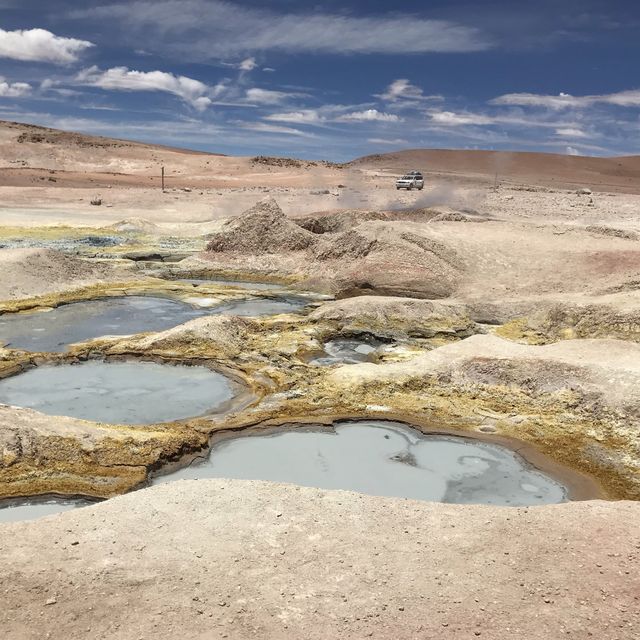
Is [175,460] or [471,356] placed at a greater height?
[471,356]

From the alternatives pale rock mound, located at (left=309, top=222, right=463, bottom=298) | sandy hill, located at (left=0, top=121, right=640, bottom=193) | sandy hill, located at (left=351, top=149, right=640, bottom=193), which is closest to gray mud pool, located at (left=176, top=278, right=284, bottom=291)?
pale rock mound, located at (left=309, top=222, right=463, bottom=298)

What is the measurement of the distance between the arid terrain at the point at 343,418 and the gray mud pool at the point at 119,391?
14.5 inches

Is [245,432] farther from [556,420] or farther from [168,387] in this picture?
[556,420]

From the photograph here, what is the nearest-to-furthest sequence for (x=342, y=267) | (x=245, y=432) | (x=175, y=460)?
(x=175, y=460)
(x=245, y=432)
(x=342, y=267)

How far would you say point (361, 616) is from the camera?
512cm

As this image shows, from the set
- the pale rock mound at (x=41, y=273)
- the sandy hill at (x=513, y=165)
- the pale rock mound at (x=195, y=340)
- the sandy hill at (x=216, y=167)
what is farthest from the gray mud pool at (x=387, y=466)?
the sandy hill at (x=513, y=165)

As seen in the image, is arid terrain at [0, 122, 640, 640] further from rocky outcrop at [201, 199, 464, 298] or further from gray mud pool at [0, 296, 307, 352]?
gray mud pool at [0, 296, 307, 352]

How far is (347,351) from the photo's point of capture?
1351 cm

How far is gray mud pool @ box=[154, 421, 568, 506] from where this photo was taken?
8.05 meters

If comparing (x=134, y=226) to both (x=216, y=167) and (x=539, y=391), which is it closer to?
(x=539, y=391)

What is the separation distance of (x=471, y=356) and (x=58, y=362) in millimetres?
6975

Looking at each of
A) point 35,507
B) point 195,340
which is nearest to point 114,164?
point 195,340

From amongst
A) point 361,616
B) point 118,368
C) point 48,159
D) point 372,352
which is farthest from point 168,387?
point 48,159

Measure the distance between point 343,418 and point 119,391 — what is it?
11.6 feet
